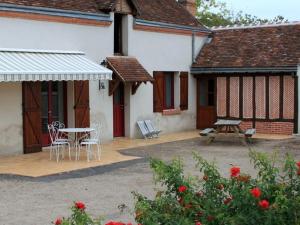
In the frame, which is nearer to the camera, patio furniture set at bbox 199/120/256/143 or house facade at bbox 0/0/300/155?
house facade at bbox 0/0/300/155

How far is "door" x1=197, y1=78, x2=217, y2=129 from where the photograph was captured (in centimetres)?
2314

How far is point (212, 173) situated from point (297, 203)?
3.39ft

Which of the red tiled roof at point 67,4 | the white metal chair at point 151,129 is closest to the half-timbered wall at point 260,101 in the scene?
the white metal chair at point 151,129

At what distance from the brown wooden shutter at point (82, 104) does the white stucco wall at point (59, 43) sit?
1.42 feet

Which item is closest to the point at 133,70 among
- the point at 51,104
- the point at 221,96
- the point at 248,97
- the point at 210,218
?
the point at 51,104

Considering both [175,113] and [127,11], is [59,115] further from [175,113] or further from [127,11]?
[175,113]

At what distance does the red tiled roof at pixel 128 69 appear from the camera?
1842cm

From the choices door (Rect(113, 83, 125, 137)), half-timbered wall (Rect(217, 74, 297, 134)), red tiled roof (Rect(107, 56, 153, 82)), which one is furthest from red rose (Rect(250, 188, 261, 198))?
half-timbered wall (Rect(217, 74, 297, 134))

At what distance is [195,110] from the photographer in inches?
918

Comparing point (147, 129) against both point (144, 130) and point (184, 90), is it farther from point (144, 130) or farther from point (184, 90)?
point (184, 90)

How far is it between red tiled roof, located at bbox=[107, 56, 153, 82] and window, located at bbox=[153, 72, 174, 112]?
5.14 ft

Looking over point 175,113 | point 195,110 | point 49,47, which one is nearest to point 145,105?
point 175,113

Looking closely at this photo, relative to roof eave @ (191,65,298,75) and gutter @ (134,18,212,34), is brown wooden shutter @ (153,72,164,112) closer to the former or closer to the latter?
gutter @ (134,18,212,34)

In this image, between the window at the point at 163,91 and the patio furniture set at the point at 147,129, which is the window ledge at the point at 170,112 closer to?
the window at the point at 163,91
